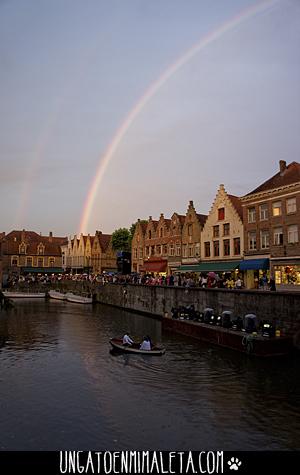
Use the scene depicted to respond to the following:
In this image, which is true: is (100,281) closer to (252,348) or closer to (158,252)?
(158,252)

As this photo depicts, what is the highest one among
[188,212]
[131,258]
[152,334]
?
[188,212]

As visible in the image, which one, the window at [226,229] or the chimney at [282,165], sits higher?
the chimney at [282,165]

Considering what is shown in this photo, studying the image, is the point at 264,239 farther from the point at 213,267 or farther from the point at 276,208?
the point at 213,267

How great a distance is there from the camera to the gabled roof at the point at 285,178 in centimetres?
4588

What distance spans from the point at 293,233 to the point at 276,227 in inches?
102

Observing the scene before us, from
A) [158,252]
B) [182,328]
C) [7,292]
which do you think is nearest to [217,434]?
[182,328]

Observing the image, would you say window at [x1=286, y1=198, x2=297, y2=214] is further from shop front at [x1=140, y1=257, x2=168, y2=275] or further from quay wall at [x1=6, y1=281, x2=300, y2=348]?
shop front at [x1=140, y1=257, x2=168, y2=275]

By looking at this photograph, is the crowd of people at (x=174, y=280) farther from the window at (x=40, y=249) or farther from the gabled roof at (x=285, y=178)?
the gabled roof at (x=285, y=178)

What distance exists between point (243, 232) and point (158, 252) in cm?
2348

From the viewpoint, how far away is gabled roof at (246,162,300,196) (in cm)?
4588

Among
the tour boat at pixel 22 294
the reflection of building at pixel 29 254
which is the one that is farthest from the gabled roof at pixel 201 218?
the reflection of building at pixel 29 254

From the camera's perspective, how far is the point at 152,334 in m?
40.9

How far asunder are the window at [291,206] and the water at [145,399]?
18.5 metres

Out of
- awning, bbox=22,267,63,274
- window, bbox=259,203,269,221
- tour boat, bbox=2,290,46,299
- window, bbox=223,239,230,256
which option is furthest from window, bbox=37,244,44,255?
window, bbox=259,203,269,221
